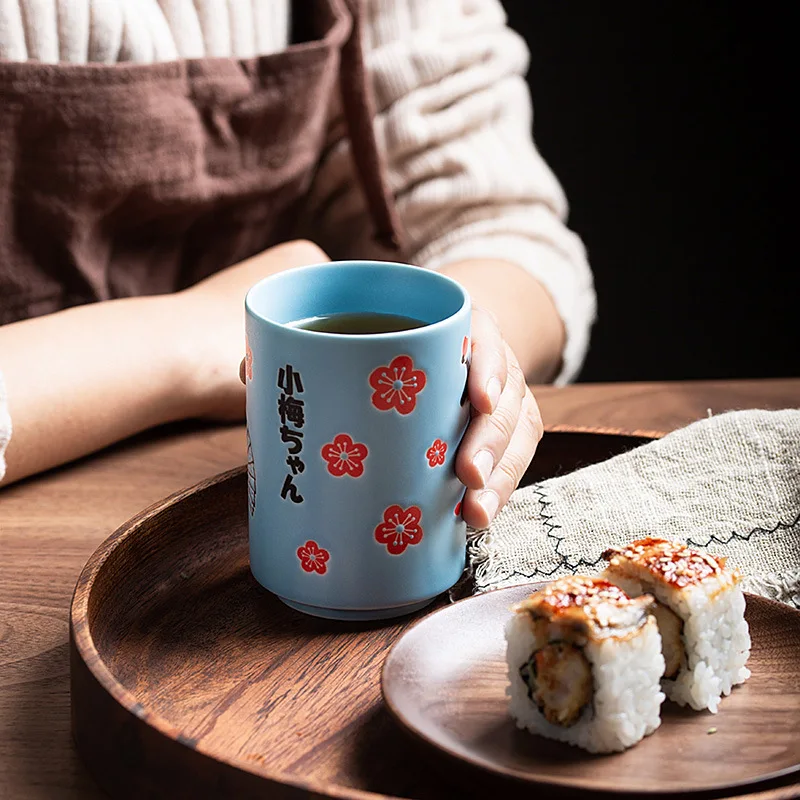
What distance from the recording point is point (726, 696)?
530 mm

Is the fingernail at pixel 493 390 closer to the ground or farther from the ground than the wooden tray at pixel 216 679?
farther from the ground

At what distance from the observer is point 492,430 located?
0.64 meters

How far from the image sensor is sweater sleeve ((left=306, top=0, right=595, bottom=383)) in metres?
1.19

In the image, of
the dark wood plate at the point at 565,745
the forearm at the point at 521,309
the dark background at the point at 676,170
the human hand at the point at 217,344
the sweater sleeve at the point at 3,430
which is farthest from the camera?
the dark background at the point at 676,170

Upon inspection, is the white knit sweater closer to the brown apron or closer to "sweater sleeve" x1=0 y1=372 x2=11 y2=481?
the brown apron

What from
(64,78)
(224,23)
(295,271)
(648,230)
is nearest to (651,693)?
(295,271)

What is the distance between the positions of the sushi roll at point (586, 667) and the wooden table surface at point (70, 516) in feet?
0.69

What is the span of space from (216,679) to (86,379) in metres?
0.36

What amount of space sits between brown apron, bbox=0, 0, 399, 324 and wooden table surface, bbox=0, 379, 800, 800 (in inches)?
8.7

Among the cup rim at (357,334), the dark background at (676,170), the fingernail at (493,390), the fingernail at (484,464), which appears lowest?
the dark background at (676,170)

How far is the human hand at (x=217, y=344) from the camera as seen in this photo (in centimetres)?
89

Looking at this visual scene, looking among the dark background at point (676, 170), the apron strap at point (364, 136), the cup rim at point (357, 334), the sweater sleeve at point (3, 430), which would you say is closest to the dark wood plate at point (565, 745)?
the cup rim at point (357, 334)

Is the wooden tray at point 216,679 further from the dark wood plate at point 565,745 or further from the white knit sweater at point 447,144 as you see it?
the white knit sweater at point 447,144

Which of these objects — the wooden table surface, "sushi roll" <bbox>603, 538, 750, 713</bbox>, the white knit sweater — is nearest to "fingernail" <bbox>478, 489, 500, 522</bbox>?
"sushi roll" <bbox>603, 538, 750, 713</bbox>
